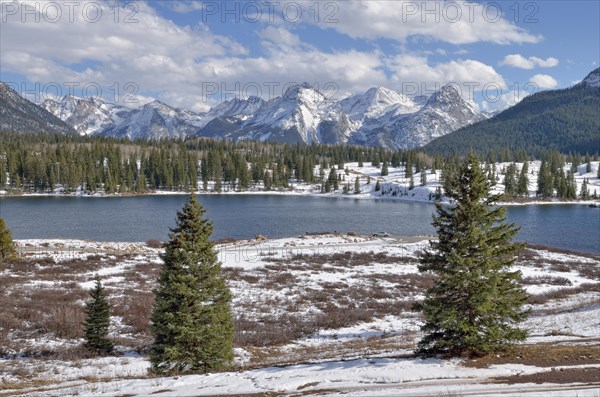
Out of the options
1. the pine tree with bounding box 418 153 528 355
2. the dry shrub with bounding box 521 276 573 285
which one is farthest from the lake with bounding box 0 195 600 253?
the pine tree with bounding box 418 153 528 355

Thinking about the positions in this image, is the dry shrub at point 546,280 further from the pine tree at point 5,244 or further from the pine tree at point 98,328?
the pine tree at point 5,244

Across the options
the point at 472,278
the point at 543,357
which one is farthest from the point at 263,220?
the point at 543,357

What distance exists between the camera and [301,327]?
3216 centimetres

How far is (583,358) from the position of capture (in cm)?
1725

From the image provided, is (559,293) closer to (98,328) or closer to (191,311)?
(191,311)

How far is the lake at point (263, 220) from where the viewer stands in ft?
300

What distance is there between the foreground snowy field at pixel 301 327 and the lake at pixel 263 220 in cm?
2262

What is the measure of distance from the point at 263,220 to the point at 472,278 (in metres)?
96.6

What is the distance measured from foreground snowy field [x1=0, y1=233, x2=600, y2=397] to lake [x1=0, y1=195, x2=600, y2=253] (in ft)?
74.2

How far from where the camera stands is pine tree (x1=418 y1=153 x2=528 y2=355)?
17531 millimetres

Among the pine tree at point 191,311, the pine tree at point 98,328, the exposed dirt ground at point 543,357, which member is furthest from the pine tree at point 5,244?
the exposed dirt ground at point 543,357

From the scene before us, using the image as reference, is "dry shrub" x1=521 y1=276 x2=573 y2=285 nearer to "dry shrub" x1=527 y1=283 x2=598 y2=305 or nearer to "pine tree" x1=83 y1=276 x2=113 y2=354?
"dry shrub" x1=527 y1=283 x2=598 y2=305

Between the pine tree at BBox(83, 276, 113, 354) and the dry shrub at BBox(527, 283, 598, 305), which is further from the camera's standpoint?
the dry shrub at BBox(527, 283, 598, 305)

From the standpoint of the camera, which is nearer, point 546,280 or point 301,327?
point 301,327
